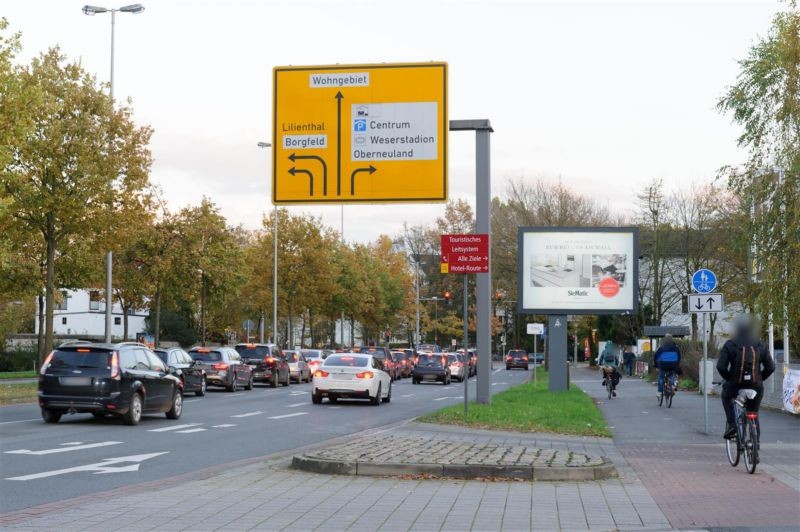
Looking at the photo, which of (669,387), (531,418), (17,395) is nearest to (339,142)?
(531,418)

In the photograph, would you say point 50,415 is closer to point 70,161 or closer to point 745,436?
point 745,436

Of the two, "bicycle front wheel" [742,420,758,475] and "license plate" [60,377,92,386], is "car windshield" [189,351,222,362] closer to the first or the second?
"license plate" [60,377,92,386]

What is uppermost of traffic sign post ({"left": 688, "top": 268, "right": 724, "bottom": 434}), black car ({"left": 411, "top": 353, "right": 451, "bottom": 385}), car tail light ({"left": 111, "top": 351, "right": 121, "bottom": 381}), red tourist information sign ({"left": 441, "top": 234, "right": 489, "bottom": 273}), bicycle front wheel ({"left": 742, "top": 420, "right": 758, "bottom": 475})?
red tourist information sign ({"left": 441, "top": 234, "right": 489, "bottom": 273})

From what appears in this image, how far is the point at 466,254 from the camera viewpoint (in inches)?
859

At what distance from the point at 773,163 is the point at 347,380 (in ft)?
39.6

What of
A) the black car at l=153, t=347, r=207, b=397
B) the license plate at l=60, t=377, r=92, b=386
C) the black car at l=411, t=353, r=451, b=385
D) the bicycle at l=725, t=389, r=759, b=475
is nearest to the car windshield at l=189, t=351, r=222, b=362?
the black car at l=153, t=347, r=207, b=397

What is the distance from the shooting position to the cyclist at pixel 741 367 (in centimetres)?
1334

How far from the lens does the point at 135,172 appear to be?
1364 inches

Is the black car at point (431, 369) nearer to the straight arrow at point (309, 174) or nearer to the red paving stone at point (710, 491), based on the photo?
the straight arrow at point (309, 174)

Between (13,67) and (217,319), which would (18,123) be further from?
(217,319)

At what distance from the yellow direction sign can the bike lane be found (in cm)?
624

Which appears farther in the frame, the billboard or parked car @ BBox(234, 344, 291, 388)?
parked car @ BBox(234, 344, 291, 388)

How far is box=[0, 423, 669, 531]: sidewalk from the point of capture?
8.57 metres

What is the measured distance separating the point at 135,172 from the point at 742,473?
25710mm
